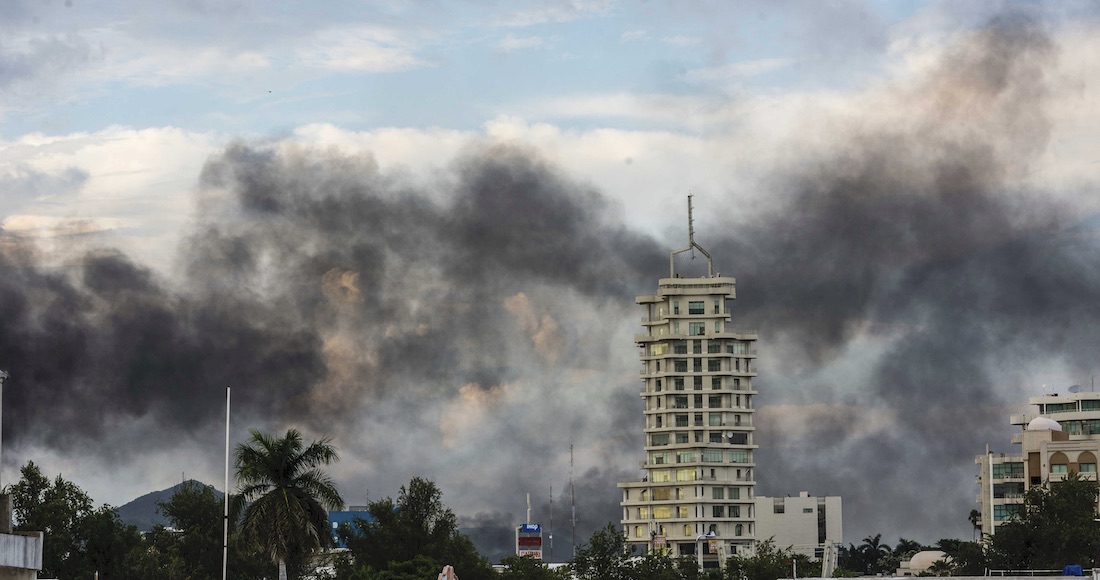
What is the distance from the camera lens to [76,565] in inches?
5610

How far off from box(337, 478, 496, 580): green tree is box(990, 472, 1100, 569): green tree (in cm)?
5054

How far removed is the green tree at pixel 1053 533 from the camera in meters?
158

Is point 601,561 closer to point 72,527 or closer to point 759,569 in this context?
point 759,569

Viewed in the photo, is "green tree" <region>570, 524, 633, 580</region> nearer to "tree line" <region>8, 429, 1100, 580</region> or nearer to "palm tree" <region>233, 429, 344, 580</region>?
"tree line" <region>8, 429, 1100, 580</region>

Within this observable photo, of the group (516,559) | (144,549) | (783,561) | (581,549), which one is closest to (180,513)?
(144,549)

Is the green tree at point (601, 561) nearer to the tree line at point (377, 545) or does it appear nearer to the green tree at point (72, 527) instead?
the tree line at point (377, 545)

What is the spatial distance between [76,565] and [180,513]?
39.0 feet

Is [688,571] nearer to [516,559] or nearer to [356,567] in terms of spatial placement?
[516,559]

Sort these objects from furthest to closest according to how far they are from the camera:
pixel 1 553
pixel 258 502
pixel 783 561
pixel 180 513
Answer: pixel 783 561
pixel 180 513
pixel 258 502
pixel 1 553

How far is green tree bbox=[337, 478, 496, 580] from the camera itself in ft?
485

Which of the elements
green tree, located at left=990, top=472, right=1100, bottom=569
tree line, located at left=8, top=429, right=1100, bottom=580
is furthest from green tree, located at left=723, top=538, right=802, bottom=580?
green tree, located at left=990, top=472, right=1100, bottom=569

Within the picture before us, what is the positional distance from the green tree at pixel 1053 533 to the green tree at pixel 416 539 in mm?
50536

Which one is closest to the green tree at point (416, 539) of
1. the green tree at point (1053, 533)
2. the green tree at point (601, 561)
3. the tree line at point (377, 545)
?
the tree line at point (377, 545)

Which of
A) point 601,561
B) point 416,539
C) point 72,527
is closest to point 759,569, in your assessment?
point 601,561
